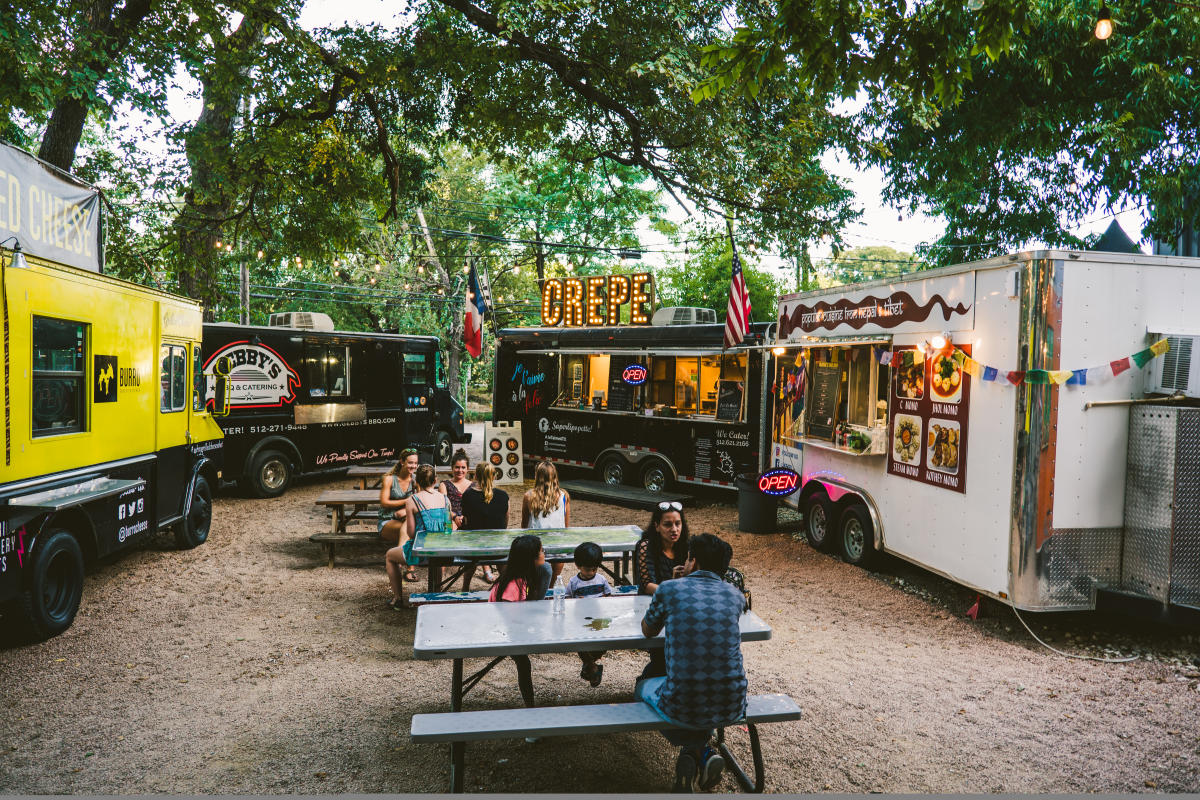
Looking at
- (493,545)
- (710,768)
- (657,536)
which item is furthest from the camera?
(493,545)

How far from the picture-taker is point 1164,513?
6.01m

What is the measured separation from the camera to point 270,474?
13.5 m

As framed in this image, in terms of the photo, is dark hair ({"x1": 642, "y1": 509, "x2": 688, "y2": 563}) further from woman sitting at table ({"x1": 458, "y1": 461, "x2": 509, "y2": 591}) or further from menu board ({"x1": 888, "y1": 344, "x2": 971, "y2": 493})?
menu board ({"x1": 888, "y1": 344, "x2": 971, "y2": 493})

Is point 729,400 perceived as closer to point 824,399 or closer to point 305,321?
point 824,399

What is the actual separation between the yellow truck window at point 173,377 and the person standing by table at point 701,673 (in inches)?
277

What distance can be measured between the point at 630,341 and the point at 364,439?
5.56 m

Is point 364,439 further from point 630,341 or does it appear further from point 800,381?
point 800,381

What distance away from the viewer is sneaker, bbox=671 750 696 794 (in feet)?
12.2

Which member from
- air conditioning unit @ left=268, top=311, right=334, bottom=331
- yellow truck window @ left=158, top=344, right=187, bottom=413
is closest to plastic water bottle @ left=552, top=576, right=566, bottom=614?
yellow truck window @ left=158, top=344, right=187, bottom=413

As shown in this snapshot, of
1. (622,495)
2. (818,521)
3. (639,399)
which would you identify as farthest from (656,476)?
(818,521)

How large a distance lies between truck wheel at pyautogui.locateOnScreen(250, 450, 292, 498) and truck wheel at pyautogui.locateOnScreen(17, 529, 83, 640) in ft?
21.4

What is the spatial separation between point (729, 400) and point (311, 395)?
24.1 ft

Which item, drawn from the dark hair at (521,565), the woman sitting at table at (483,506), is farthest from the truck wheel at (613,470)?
the dark hair at (521,565)

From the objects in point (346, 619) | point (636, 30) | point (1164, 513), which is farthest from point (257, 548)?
point (1164, 513)
